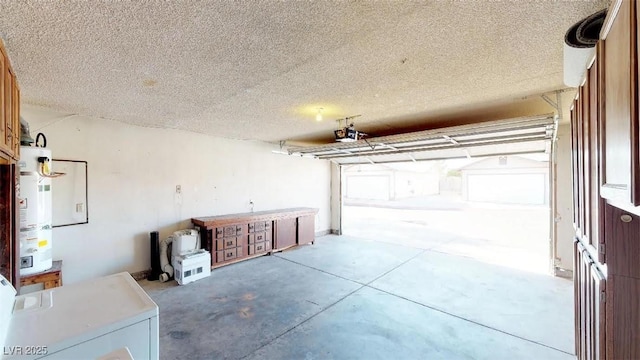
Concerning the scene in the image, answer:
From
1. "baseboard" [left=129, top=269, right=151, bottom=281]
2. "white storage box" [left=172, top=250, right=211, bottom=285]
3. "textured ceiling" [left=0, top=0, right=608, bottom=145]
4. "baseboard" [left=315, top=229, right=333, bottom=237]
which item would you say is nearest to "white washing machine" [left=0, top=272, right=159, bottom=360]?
"textured ceiling" [left=0, top=0, right=608, bottom=145]

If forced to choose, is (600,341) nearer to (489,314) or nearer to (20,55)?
(489,314)

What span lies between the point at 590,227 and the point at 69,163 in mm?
5285

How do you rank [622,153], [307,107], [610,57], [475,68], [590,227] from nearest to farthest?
[622,153]
[610,57]
[590,227]
[475,68]
[307,107]

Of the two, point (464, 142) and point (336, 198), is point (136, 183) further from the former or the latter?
point (464, 142)

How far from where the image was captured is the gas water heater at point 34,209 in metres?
2.68

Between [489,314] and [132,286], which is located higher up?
[132,286]

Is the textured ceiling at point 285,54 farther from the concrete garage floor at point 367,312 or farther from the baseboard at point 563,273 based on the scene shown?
the baseboard at point 563,273

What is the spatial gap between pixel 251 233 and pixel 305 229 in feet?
4.86

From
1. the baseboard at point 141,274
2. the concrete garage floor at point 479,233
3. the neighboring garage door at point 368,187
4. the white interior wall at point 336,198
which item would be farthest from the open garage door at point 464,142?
the neighboring garage door at point 368,187

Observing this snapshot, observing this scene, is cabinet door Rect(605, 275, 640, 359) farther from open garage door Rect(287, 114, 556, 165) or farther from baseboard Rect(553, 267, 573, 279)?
baseboard Rect(553, 267, 573, 279)

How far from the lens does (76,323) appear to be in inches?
48.2

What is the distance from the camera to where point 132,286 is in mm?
1630

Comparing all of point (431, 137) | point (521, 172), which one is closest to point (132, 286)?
point (431, 137)

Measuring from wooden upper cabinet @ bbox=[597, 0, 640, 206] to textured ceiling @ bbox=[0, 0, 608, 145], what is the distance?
625mm
